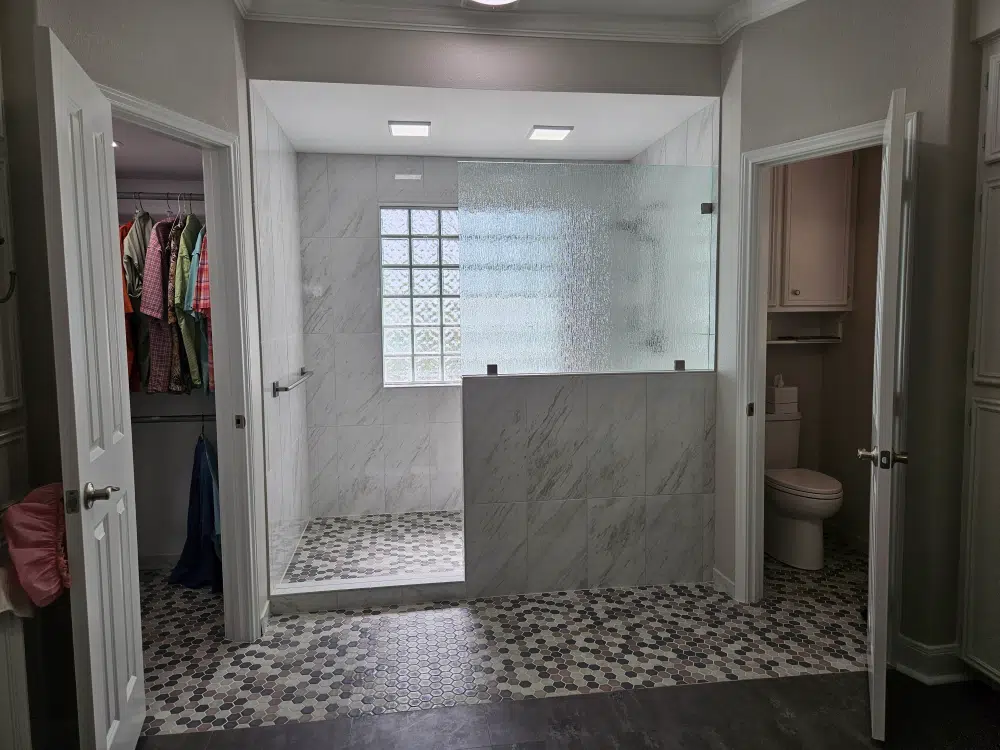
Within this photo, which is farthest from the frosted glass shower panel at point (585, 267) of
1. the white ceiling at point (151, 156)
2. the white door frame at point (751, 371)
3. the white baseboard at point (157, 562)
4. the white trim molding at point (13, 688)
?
the white baseboard at point (157, 562)

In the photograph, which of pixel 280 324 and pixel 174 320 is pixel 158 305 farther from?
pixel 280 324

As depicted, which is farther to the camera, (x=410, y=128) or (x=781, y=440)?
(x=781, y=440)

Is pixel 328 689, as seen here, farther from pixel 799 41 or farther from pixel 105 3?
pixel 799 41

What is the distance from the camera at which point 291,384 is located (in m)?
3.44

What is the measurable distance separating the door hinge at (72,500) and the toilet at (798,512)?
3.03 m

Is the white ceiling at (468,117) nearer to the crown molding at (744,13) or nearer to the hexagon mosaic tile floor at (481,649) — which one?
the crown molding at (744,13)

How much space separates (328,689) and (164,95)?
84.6 inches

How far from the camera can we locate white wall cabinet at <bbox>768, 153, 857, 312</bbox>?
3441 millimetres

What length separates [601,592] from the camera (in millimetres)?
3062

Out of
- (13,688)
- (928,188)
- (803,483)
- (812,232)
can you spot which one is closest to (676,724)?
(803,483)

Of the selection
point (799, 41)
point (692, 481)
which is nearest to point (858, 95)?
point (799, 41)

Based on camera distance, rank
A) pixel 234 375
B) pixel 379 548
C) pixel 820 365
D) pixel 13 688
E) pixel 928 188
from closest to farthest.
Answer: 1. pixel 13 688
2. pixel 928 188
3. pixel 234 375
4. pixel 379 548
5. pixel 820 365

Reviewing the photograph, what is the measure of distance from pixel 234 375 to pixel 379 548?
4.94 feet

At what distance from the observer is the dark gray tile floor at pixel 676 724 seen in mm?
1977
